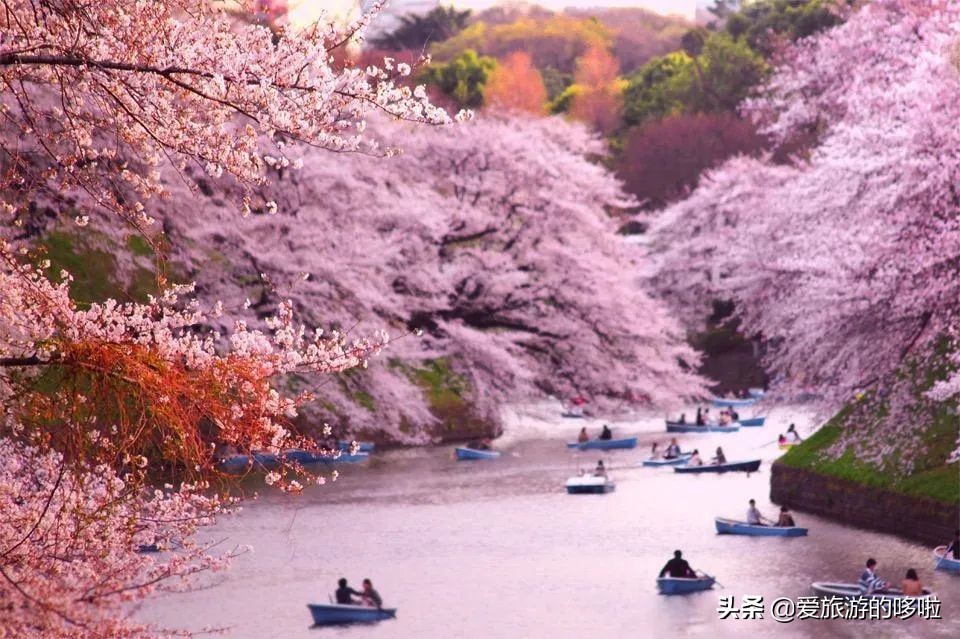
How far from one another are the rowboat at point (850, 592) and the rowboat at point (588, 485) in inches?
540

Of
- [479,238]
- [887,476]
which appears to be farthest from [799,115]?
[887,476]

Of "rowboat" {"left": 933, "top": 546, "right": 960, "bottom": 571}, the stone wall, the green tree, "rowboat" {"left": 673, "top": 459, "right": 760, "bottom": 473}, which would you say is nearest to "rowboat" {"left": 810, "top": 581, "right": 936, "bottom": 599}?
"rowboat" {"left": 933, "top": 546, "right": 960, "bottom": 571}

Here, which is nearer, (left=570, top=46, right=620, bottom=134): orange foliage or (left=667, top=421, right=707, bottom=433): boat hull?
(left=667, top=421, right=707, bottom=433): boat hull

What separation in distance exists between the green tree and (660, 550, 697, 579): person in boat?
71.0 m

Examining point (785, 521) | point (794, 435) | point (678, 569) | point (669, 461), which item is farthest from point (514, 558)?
point (794, 435)

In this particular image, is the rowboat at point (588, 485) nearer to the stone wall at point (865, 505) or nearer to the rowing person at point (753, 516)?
the stone wall at point (865, 505)

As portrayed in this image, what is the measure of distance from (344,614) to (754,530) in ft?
38.9

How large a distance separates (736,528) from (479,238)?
34.7ft

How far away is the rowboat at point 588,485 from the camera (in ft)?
135

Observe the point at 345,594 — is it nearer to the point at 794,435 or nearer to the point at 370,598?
the point at 370,598

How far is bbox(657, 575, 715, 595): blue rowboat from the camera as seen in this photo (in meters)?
28.6

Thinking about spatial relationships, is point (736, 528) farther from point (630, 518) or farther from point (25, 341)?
point (25, 341)

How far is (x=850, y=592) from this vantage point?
26.6m

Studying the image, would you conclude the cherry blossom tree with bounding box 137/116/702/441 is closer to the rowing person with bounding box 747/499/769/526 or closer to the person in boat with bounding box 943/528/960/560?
the rowing person with bounding box 747/499/769/526
